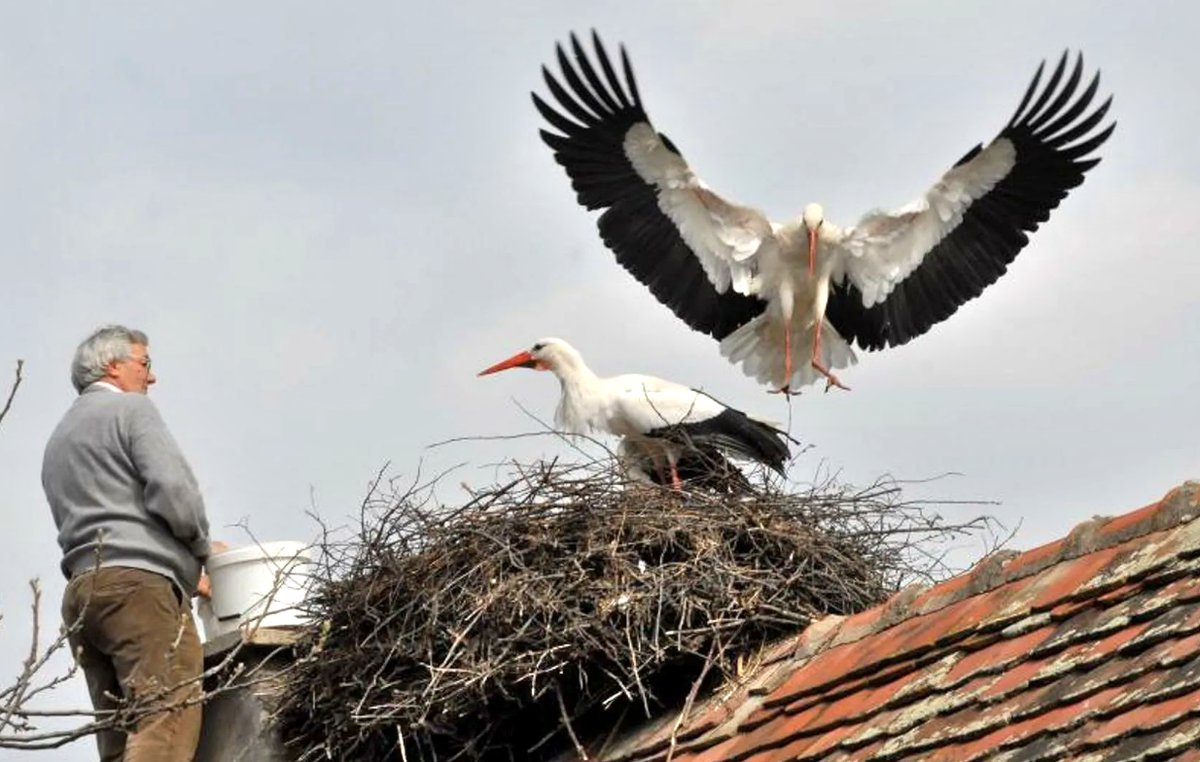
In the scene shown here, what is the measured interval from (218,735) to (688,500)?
55.6 inches

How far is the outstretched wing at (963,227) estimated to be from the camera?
9.80 meters

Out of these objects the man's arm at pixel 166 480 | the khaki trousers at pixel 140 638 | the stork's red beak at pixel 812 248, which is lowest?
the khaki trousers at pixel 140 638

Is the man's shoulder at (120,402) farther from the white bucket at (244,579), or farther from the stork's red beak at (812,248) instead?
the stork's red beak at (812,248)

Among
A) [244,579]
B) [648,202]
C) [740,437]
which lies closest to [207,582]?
[244,579]

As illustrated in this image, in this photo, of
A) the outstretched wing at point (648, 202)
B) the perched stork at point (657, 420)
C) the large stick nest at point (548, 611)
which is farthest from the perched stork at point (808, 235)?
the large stick nest at point (548, 611)

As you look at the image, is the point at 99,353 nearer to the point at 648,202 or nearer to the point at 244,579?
the point at 244,579

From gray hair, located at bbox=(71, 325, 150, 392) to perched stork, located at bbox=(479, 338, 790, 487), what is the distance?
2271 millimetres

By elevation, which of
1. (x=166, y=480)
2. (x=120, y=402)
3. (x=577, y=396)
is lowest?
(x=166, y=480)

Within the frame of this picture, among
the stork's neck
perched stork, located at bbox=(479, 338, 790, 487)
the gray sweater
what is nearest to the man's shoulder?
the gray sweater

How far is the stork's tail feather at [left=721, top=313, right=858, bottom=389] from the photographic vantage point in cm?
990

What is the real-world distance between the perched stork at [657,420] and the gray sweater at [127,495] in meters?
2.39

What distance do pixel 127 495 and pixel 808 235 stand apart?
450cm

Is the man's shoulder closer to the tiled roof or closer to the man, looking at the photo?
the man

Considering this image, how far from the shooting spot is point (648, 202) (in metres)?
9.82
